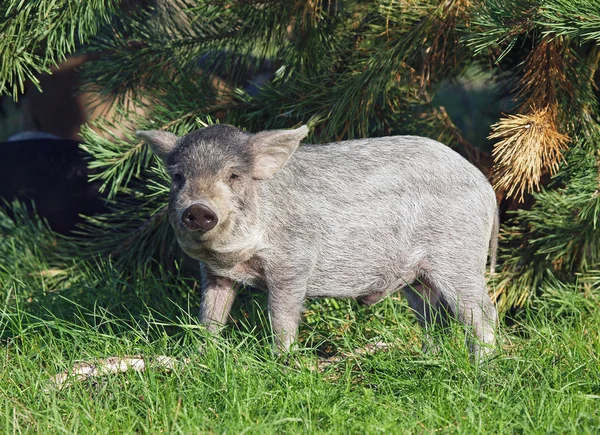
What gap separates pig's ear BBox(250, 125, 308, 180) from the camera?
343cm

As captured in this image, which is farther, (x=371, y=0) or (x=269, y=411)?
(x=371, y=0)

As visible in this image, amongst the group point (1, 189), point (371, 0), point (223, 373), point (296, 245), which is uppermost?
point (371, 0)

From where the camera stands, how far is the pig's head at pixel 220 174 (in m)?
3.30

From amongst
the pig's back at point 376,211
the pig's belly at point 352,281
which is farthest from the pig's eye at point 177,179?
the pig's belly at point 352,281

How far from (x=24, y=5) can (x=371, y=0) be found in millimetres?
1795

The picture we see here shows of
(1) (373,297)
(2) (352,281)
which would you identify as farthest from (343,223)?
(1) (373,297)

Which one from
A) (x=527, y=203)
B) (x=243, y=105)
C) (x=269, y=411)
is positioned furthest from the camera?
(x=527, y=203)

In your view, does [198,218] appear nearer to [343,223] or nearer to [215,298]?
[215,298]

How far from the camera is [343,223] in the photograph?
3.67 m

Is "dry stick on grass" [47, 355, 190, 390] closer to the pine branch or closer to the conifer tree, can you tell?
the conifer tree

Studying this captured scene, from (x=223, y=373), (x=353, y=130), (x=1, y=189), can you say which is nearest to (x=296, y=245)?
(x=223, y=373)

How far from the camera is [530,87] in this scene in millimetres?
4188

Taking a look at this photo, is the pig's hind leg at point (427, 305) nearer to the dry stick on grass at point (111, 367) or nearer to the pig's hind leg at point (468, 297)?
the pig's hind leg at point (468, 297)

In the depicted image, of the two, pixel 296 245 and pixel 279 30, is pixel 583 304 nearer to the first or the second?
pixel 296 245
